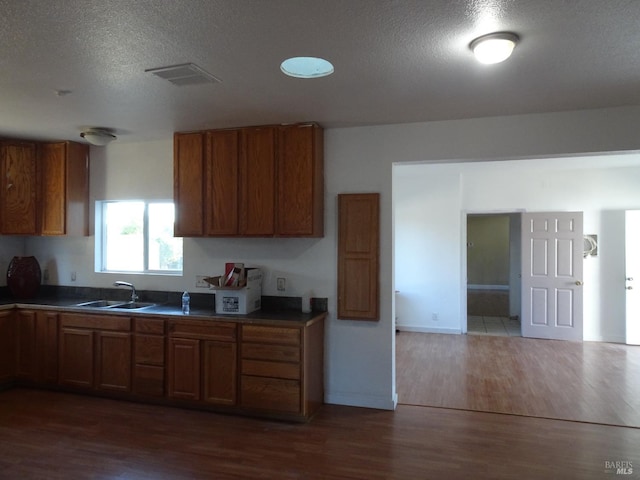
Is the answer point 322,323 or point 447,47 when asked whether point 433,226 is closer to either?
point 322,323

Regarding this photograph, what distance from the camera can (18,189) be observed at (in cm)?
444

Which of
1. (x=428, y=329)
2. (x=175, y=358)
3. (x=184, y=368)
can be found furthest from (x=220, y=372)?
(x=428, y=329)

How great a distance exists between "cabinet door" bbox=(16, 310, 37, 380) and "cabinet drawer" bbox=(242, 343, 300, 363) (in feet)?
7.47

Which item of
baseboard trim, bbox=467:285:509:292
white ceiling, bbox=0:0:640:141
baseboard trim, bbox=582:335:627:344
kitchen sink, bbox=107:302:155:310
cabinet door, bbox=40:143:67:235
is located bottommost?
baseboard trim, bbox=582:335:627:344

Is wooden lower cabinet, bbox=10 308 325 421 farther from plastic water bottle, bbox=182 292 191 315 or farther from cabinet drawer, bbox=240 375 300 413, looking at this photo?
plastic water bottle, bbox=182 292 191 315

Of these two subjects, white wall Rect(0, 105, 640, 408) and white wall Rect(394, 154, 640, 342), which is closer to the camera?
white wall Rect(0, 105, 640, 408)

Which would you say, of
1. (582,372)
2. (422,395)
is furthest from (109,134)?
(582,372)

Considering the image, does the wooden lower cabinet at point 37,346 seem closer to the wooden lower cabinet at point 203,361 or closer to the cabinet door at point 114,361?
the cabinet door at point 114,361

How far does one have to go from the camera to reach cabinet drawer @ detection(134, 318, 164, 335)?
12.1 ft

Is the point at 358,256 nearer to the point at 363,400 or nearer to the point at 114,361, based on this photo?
the point at 363,400

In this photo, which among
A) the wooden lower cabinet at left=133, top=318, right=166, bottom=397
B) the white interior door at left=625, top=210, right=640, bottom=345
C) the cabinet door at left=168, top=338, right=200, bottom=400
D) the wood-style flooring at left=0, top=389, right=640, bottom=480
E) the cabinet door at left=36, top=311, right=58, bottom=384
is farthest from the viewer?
the white interior door at left=625, top=210, right=640, bottom=345

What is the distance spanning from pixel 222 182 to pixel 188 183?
1.18 ft

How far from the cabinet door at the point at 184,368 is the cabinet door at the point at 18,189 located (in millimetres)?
2259

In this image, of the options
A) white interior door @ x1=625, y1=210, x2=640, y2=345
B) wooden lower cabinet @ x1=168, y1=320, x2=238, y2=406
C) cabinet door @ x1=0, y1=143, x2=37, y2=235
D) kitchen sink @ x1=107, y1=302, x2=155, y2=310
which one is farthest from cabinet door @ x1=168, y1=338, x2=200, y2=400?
white interior door @ x1=625, y1=210, x2=640, y2=345
